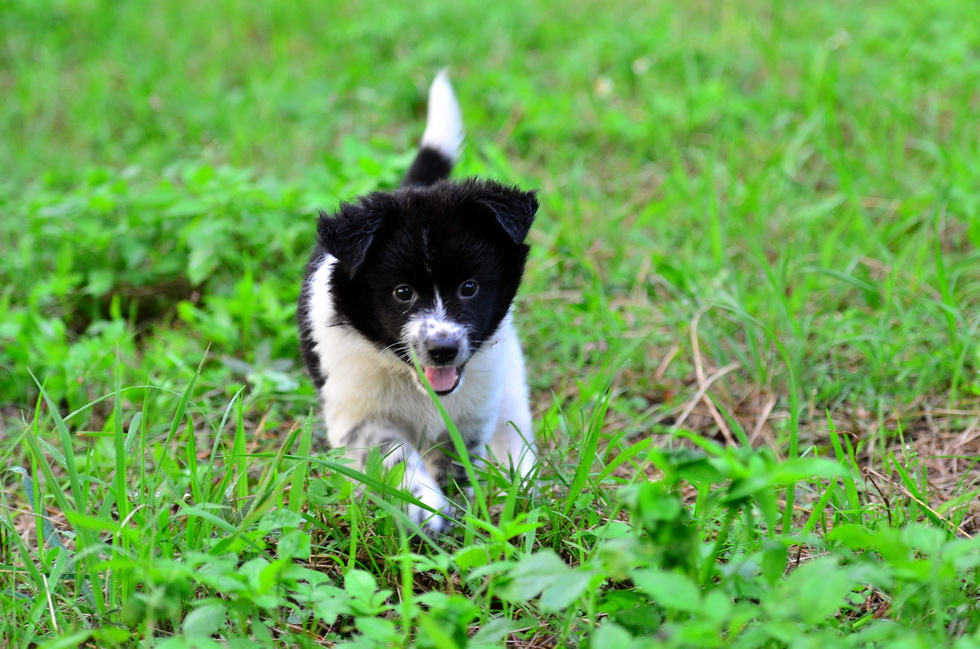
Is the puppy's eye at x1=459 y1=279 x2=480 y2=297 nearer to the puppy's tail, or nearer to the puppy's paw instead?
the puppy's paw

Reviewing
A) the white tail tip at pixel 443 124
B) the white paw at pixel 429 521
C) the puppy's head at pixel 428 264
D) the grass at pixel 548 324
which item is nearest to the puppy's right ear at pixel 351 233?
A: the puppy's head at pixel 428 264

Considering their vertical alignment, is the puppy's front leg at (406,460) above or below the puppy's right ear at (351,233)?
→ below

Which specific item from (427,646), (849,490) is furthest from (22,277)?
(849,490)

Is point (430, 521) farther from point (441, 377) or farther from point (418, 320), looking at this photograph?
point (418, 320)

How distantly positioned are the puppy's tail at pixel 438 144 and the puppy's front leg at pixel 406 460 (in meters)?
1.15

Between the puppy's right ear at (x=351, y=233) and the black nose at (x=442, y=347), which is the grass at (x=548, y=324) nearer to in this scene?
the black nose at (x=442, y=347)

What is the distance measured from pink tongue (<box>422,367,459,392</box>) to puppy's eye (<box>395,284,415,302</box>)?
227mm

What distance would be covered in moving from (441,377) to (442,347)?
0.58 feet

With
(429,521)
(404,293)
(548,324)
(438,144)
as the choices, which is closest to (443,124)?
(438,144)

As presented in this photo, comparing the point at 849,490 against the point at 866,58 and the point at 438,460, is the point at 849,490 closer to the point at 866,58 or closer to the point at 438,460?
the point at 438,460

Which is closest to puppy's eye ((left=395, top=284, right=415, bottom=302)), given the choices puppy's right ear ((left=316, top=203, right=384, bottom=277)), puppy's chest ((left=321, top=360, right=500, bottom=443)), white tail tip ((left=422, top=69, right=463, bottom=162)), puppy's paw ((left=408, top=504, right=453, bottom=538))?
puppy's right ear ((left=316, top=203, right=384, bottom=277))

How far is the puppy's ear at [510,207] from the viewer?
2881 millimetres

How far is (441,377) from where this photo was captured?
2928 millimetres

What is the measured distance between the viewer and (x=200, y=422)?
3.70 metres
